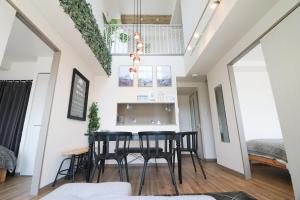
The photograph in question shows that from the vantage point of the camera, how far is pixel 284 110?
1.87m

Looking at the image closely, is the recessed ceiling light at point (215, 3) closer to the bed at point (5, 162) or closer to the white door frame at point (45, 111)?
the white door frame at point (45, 111)

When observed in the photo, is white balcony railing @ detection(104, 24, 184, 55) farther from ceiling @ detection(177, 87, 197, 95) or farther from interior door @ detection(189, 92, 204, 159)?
interior door @ detection(189, 92, 204, 159)

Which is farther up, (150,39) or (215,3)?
(150,39)

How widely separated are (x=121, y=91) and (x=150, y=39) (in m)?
2.07

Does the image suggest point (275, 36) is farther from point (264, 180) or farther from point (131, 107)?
point (131, 107)

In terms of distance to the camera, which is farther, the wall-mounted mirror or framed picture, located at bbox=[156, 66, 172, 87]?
framed picture, located at bbox=[156, 66, 172, 87]

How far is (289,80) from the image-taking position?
1.81 metres

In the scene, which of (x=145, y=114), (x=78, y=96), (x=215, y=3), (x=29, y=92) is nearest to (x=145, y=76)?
(x=145, y=114)

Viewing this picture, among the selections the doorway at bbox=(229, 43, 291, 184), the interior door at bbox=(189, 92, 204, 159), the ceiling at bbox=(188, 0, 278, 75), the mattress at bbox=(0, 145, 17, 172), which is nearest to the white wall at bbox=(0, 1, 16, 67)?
the mattress at bbox=(0, 145, 17, 172)

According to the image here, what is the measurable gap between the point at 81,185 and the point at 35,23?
84.9 inches

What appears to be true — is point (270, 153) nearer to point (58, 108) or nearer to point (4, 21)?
point (58, 108)

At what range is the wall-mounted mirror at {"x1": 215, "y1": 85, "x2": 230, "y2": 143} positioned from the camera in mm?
3405

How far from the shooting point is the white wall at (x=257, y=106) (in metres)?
4.04

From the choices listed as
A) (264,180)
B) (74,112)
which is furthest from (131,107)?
(264,180)
